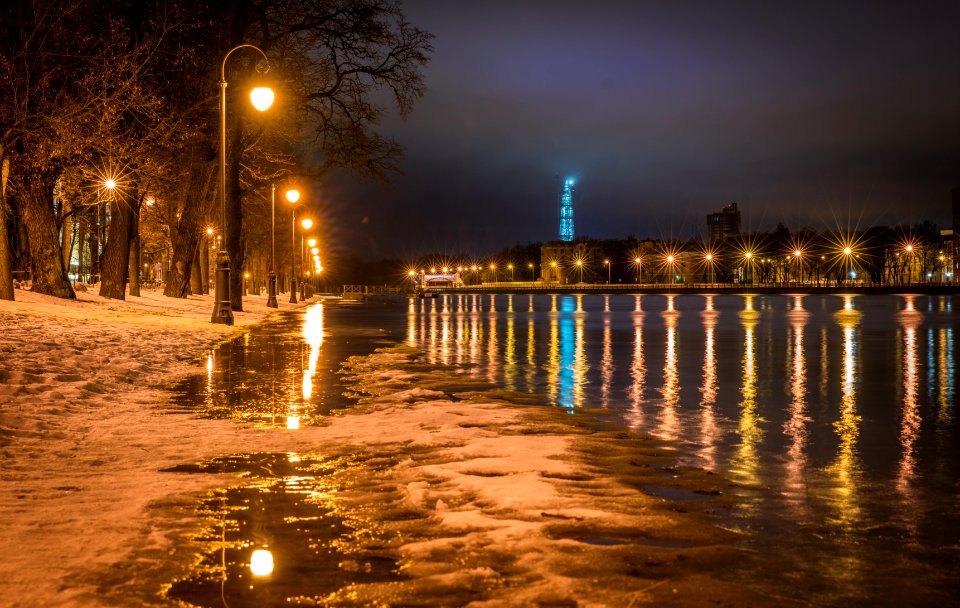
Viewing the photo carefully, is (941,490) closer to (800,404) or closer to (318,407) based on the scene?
(800,404)

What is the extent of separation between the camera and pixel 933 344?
22.6m

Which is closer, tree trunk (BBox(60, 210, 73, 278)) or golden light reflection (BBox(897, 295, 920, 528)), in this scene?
golden light reflection (BBox(897, 295, 920, 528))

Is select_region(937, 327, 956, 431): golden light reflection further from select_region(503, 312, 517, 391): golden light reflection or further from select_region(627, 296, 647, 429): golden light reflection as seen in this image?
select_region(503, 312, 517, 391): golden light reflection

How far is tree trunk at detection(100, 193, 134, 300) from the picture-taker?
114 feet

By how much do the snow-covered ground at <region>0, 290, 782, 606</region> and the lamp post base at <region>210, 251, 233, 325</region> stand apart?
14.4 m

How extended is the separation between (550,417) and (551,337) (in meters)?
15.7

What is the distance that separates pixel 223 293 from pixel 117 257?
9.72m

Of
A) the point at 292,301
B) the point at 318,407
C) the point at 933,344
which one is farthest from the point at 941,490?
the point at 292,301

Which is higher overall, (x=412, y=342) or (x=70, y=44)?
(x=70, y=44)

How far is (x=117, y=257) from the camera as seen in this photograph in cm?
3525

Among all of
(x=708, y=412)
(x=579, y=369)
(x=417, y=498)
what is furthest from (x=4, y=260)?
(x=417, y=498)

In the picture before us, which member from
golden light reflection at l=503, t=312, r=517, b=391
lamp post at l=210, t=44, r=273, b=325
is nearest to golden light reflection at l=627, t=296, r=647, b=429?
golden light reflection at l=503, t=312, r=517, b=391

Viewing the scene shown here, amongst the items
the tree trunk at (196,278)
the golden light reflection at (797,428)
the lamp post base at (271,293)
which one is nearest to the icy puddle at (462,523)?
the golden light reflection at (797,428)

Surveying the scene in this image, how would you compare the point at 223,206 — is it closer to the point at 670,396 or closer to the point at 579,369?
the point at 579,369
